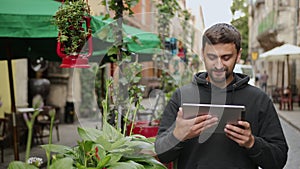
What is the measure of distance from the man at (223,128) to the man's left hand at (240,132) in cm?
4

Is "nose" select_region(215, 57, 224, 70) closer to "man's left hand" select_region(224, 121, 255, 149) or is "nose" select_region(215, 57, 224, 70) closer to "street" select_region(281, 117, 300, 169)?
"man's left hand" select_region(224, 121, 255, 149)

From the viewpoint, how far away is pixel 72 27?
3285mm

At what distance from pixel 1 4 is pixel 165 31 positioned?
2645mm

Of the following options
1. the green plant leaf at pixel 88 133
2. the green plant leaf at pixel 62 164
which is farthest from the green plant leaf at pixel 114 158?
the green plant leaf at pixel 62 164

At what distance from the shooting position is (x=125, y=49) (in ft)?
12.9

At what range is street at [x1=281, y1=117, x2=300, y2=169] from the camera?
679 cm

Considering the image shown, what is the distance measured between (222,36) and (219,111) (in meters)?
0.36

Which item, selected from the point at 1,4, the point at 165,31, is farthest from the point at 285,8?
the point at 1,4

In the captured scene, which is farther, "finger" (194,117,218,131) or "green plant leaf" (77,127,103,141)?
"green plant leaf" (77,127,103,141)

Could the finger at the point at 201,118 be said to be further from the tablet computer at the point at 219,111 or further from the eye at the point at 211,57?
the eye at the point at 211,57

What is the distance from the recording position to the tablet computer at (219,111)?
1780mm

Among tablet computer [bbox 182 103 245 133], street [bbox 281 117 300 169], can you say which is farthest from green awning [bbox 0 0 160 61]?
street [bbox 281 117 300 169]

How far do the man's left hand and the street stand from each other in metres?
4.91

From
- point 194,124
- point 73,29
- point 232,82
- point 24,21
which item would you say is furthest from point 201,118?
point 24,21
